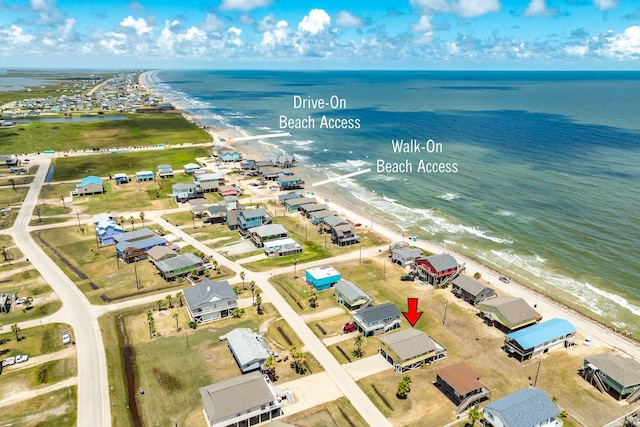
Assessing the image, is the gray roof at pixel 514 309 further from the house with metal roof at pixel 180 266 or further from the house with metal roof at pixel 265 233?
the house with metal roof at pixel 180 266

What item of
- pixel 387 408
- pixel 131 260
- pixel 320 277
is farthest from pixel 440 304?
pixel 131 260

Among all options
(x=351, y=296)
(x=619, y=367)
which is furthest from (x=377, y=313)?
(x=619, y=367)

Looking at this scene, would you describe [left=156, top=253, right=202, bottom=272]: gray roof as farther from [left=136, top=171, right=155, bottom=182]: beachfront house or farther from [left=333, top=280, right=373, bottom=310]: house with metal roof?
[left=136, top=171, right=155, bottom=182]: beachfront house

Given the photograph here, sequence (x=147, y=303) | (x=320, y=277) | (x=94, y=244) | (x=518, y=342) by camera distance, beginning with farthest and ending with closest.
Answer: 1. (x=94, y=244)
2. (x=320, y=277)
3. (x=147, y=303)
4. (x=518, y=342)

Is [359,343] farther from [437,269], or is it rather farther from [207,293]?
[207,293]

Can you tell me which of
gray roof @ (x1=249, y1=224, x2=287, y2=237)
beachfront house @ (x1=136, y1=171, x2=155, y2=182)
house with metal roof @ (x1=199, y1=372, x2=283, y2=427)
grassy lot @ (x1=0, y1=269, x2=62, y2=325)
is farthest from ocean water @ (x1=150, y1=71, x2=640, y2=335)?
grassy lot @ (x1=0, y1=269, x2=62, y2=325)

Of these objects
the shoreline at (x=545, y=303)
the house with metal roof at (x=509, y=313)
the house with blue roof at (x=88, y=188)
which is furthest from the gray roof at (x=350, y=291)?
the house with blue roof at (x=88, y=188)

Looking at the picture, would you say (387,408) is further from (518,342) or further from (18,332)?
(18,332)
